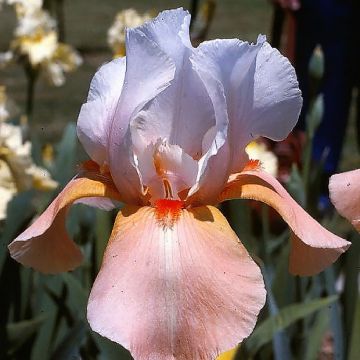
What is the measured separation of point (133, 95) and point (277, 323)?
1.70 feet

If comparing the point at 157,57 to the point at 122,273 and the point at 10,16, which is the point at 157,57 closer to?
the point at 122,273

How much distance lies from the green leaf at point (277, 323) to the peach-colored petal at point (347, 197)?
13.9 inches

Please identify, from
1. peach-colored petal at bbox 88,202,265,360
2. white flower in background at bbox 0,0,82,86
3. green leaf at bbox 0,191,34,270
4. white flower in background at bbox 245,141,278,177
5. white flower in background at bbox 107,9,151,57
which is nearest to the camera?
peach-colored petal at bbox 88,202,265,360

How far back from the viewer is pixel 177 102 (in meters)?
0.83

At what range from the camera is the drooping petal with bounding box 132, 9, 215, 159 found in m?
0.82

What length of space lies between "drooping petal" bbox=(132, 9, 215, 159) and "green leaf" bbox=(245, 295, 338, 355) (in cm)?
43

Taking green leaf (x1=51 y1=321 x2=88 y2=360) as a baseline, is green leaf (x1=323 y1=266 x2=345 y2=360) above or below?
below

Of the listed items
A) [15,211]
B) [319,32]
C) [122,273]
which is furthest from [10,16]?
[122,273]

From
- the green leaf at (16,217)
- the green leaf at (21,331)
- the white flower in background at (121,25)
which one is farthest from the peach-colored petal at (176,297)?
the white flower in background at (121,25)

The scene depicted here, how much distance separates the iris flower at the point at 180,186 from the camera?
722 millimetres

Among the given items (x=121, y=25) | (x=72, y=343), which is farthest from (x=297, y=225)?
(x=121, y=25)

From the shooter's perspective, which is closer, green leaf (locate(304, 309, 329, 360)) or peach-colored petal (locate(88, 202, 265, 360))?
peach-colored petal (locate(88, 202, 265, 360))

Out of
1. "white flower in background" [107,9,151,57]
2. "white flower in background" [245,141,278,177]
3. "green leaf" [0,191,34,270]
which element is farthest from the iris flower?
"white flower in background" [107,9,151,57]

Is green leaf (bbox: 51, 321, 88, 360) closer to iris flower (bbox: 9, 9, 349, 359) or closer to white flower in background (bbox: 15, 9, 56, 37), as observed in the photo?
iris flower (bbox: 9, 9, 349, 359)
